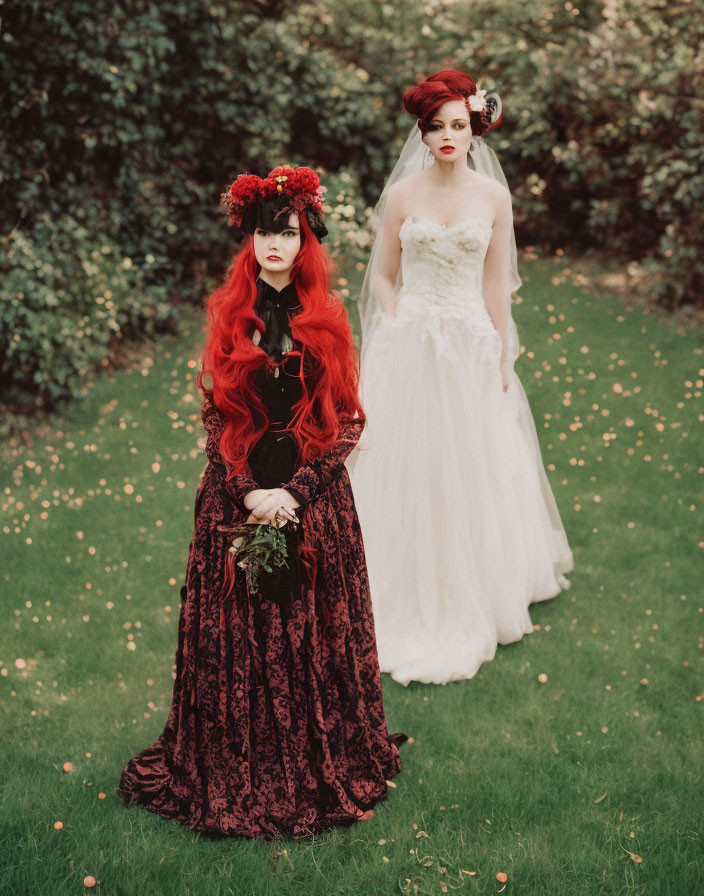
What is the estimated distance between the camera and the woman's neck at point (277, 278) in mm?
3236

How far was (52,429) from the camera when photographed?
720 cm

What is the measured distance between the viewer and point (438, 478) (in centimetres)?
461

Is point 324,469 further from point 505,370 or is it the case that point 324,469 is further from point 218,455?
point 505,370

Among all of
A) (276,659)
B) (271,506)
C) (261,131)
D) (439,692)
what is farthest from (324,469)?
(261,131)

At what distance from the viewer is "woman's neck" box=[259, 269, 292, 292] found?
324 centimetres

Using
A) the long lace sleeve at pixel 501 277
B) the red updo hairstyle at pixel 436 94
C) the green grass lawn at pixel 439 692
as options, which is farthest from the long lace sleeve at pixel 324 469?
the red updo hairstyle at pixel 436 94

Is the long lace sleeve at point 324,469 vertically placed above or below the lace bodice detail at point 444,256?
below

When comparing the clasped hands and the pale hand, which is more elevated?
the clasped hands

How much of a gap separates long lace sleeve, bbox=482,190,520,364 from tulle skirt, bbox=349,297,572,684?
101mm

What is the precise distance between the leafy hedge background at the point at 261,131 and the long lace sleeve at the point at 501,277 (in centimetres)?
297

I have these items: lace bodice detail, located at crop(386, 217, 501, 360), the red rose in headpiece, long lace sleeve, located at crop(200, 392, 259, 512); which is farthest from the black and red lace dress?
lace bodice detail, located at crop(386, 217, 501, 360)

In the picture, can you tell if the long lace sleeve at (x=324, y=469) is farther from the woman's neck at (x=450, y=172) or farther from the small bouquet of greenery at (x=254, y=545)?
the woman's neck at (x=450, y=172)

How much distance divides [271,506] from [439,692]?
1716 millimetres

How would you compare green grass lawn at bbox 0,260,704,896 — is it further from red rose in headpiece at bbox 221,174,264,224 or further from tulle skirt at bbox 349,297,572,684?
red rose in headpiece at bbox 221,174,264,224
